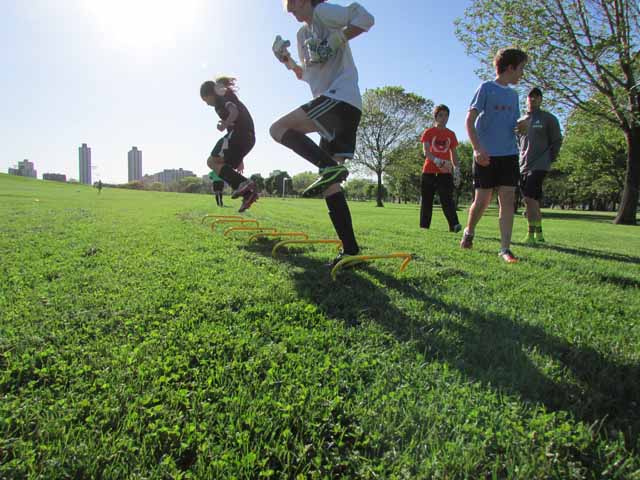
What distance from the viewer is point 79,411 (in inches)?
45.9

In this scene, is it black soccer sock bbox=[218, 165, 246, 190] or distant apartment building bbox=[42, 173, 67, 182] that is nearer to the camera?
black soccer sock bbox=[218, 165, 246, 190]

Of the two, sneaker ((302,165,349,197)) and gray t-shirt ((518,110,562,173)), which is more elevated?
gray t-shirt ((518,110,562,173))

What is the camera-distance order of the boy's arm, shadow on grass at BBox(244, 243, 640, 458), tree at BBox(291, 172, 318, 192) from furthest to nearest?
tree at BBox(291, 172, 318, 192), the boy's arm, shadow on grass at BBox(244, 243, 640, 458)

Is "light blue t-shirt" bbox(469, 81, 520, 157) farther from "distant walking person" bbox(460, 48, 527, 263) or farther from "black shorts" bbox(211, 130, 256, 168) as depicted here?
"black shorts" bbox(211, 130, 256, 168)

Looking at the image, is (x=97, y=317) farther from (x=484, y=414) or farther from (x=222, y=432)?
(x=484, y=414)

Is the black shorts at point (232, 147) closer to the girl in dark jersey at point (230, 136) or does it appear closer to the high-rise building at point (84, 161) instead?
the girl in dark jersey at point (230, 136)

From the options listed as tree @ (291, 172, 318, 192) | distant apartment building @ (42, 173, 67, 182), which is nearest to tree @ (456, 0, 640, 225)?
tree @ (291, 172, 318, 192)

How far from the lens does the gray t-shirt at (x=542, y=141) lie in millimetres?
5828

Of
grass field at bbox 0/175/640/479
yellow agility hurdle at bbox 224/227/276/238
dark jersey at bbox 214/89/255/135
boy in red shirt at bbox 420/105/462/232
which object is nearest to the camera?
grass field at bbox 0/175/640/479

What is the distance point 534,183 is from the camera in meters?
6.06

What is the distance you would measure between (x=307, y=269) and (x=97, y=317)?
163 centimetres

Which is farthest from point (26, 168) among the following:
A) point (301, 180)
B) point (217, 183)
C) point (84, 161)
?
point (217, 183)

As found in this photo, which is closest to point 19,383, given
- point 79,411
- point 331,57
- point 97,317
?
point 79,411

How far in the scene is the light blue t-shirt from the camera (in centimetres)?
416
